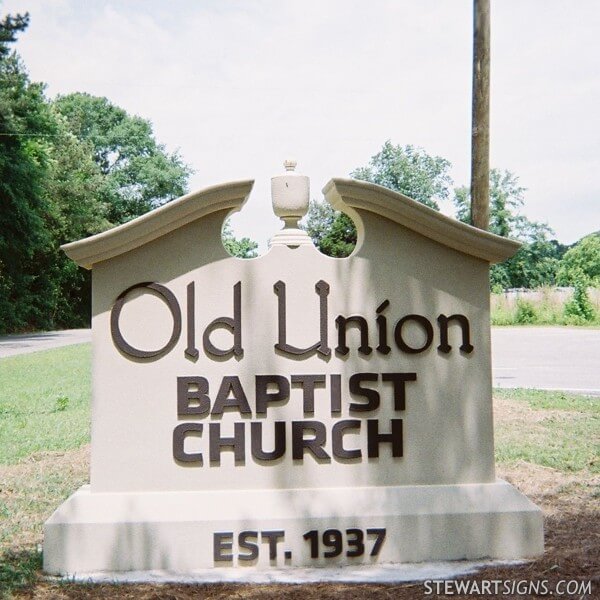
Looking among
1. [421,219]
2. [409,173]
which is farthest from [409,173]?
[421,219]

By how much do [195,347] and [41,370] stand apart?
45.0 feet

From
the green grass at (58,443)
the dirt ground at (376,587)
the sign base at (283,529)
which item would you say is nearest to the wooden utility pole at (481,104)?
the green grass at (58,443)

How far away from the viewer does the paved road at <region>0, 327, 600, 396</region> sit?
14.7m

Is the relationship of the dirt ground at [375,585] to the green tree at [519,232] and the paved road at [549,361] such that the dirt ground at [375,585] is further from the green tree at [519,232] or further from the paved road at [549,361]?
the green tree at [519,232]

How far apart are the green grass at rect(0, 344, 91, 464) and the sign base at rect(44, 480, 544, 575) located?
3.85 metres

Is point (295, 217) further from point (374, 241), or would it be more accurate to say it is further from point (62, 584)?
point (62, 584)

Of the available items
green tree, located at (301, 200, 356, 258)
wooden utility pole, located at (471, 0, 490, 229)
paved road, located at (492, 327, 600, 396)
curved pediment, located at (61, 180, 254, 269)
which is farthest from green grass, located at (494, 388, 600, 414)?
green tree, located at (301, 200, 356, 258)

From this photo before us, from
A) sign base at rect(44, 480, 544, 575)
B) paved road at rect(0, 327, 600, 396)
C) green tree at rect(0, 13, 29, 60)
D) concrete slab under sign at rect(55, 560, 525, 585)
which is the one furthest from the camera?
green tree at rect(0, 13, 29, 60)

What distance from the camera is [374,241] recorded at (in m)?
5.23

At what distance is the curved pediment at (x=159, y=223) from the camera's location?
4.98m

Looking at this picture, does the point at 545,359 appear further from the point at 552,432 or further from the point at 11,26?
the point at 11,26

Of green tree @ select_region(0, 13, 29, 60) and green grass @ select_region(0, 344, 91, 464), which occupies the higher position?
green tree @ select_region(0, 13, 29, 60)

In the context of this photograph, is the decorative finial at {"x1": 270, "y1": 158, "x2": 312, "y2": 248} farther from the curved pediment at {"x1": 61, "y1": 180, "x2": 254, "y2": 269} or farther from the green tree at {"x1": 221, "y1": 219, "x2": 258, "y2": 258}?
the green tree at {"x1": 221, "y1": 219, "x2": 258, "y2": 258}

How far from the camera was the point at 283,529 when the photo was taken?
496cm
